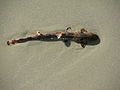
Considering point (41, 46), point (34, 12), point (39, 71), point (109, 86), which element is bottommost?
point (109, 86)

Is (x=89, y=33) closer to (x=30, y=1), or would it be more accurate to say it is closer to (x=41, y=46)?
(x=41, y=46)

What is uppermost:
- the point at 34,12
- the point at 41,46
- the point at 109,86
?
the point at 34,12

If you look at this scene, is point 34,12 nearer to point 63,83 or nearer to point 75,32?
point 75,32

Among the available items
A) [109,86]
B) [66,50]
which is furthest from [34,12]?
[109,86]

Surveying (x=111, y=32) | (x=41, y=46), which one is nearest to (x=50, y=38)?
(x=41, y=46)

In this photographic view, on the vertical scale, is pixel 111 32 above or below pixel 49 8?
below

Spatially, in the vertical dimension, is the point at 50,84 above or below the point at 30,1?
below
